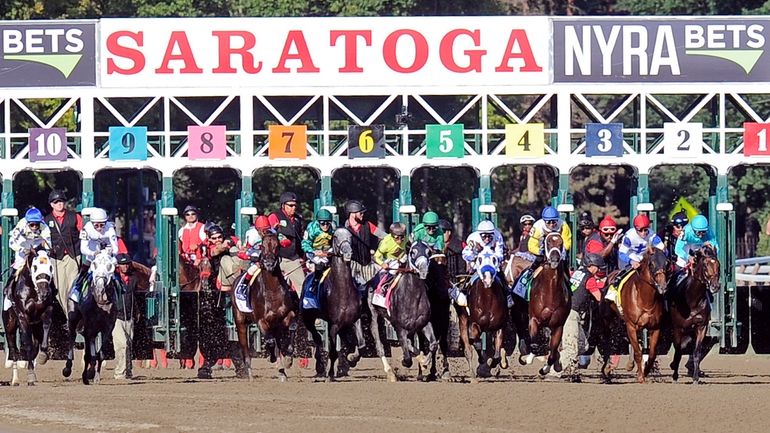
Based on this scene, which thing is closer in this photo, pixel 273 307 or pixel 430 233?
pixel 273 307

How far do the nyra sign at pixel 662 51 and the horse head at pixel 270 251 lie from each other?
5770mm

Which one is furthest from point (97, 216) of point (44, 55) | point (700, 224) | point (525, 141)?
point (525, 141)

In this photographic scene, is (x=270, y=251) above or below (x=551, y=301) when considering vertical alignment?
above

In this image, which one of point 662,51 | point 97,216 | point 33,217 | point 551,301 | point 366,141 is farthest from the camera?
point 662,51

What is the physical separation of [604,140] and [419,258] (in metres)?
5.10

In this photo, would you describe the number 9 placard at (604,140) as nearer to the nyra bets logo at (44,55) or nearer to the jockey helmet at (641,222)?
the jockey helmet at (641,222)

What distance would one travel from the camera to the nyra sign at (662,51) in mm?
24531

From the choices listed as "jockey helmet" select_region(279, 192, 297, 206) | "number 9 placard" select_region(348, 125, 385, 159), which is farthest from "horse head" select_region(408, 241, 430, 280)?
"number 9 placard" select_region(348, 125, 385, 159)

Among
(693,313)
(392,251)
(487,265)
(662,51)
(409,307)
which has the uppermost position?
(662,51)

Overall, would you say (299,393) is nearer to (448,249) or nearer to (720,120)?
(448,249)

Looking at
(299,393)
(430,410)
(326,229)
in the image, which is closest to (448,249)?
(326,229)

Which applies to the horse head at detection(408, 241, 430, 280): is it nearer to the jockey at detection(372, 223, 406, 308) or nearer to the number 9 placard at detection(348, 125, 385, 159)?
the jockey at detection(372, 223, 406, 308)

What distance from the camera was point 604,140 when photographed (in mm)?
24297

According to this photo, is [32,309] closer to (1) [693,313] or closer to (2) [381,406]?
(2) [381,406]
